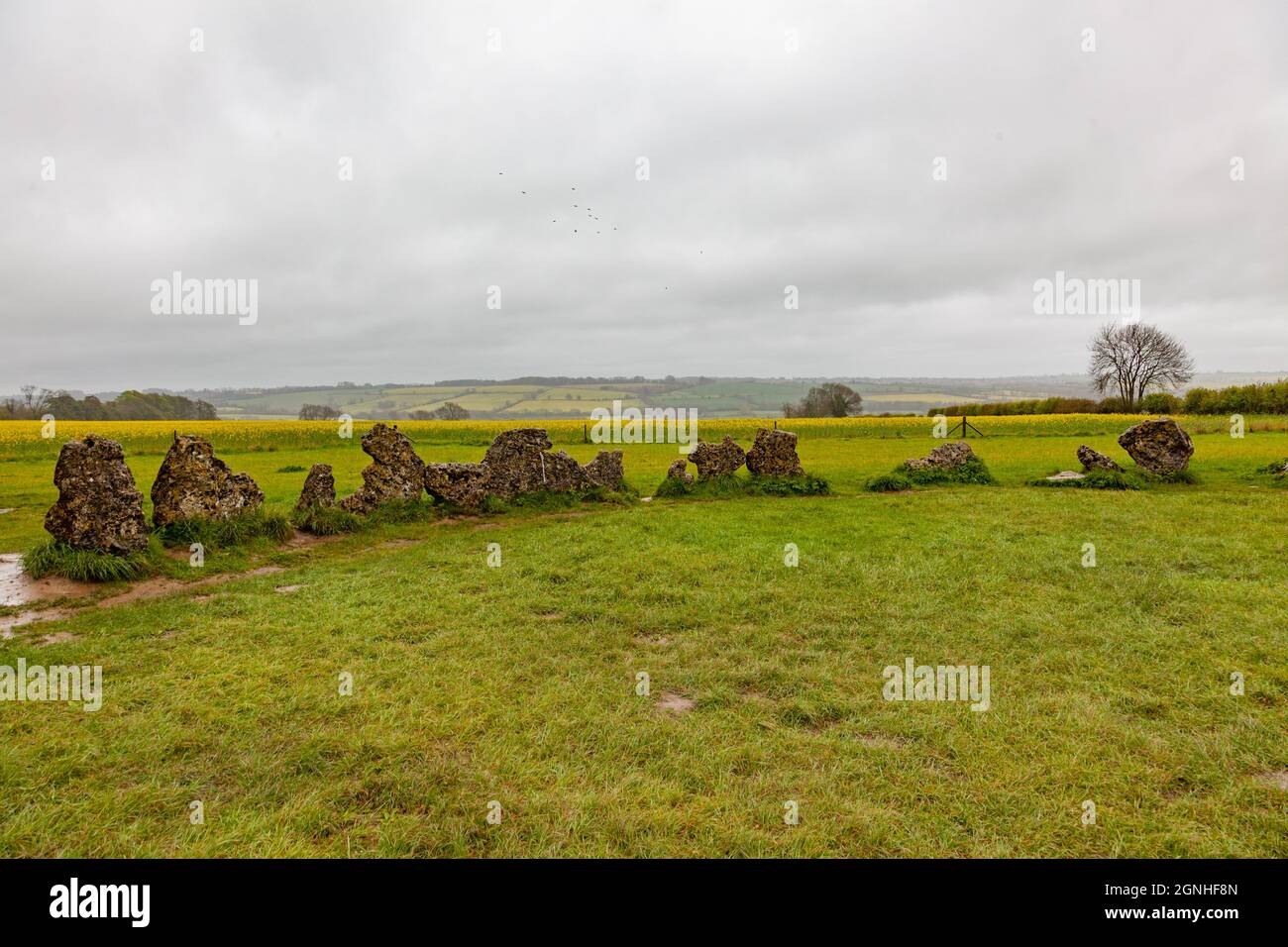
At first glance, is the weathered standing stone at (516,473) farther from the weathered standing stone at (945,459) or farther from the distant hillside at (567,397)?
the distant hillside at (567,397)

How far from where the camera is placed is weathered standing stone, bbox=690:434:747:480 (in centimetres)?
1794

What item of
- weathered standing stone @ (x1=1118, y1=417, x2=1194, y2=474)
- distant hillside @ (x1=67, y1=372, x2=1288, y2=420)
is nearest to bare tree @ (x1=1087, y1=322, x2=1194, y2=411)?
distant hillside @ (x1=67, y1=372, x2=1288, y2=420)

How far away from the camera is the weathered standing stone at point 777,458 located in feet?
59.4

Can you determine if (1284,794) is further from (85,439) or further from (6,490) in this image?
(6,490)

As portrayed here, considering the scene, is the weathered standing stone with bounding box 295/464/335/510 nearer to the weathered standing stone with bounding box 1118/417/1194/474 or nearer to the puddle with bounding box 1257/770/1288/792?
the puddle with bounding box 1257/770/1288/792

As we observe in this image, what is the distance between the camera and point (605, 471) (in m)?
16.5

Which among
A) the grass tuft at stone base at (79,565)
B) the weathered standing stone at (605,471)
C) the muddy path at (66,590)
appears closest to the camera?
the muddy path at (66,590)

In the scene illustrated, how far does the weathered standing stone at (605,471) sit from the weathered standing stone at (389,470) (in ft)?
13.9

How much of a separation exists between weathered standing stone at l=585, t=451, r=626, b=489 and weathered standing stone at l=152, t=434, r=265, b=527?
766 centimetres

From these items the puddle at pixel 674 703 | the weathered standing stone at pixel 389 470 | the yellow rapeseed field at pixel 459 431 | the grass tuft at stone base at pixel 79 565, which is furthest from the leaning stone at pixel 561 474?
the yellow rapeseed field at pixel 459 431

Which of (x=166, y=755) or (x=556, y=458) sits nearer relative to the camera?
(x=166, y=755)

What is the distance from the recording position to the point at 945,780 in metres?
4.11
